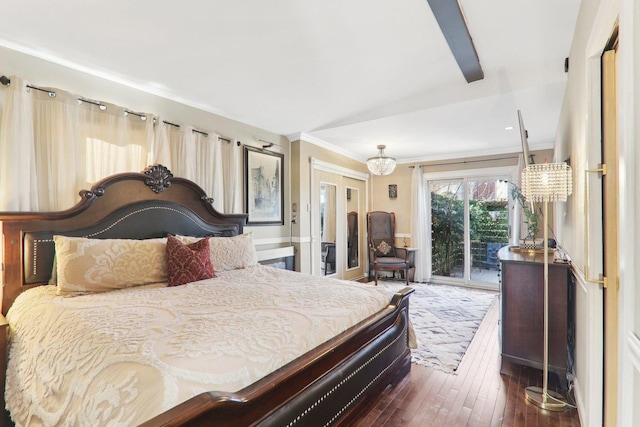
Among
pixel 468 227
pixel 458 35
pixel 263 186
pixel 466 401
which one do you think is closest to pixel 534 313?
pixel 466 401

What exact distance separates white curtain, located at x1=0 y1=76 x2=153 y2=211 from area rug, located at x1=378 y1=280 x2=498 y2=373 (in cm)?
316

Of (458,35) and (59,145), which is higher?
(458,35)

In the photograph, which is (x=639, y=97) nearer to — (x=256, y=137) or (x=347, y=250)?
(x=256, y=137)

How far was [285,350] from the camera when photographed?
129 cm

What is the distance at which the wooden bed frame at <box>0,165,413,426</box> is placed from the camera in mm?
1071

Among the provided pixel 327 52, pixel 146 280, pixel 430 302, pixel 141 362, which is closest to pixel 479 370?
pixel 430 302

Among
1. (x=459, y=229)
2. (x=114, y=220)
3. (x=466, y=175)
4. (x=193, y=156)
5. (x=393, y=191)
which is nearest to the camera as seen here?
(x=114, y=220)

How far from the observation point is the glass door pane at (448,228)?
5.61 metres

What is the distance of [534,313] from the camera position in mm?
2398

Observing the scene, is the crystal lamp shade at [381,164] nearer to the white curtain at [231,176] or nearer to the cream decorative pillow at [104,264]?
the white curtain at [231,176]

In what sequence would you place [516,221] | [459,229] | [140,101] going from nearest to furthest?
[140,101] < [516,221] < [459,229]

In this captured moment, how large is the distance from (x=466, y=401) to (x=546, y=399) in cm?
53

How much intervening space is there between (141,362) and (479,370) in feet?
8.29

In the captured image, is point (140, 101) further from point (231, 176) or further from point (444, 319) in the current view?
point (444, 319)
